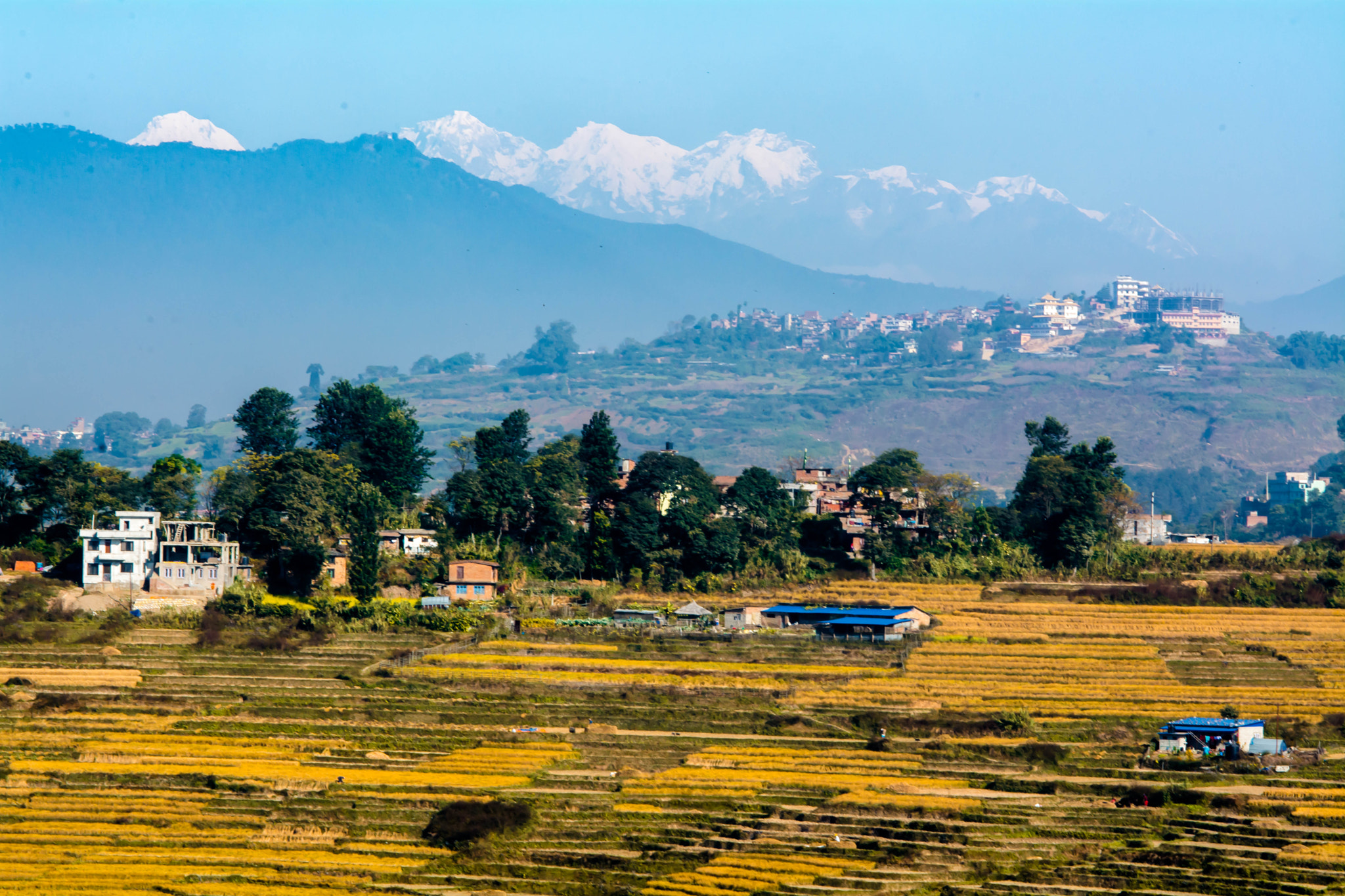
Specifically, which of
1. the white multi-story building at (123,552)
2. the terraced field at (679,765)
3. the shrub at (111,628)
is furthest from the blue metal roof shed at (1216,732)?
the white multi-story building at (123,552)

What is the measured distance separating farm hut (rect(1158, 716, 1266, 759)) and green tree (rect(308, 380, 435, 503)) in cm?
5198

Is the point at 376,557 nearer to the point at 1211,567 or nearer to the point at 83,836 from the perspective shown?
the point at 83,836

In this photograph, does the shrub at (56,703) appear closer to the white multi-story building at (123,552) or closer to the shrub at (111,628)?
the shrub at (111,628)

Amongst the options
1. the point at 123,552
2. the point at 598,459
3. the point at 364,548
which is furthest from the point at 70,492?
the point at 598,459

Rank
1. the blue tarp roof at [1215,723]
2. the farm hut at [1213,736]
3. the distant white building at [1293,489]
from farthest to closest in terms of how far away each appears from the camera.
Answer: the distant white building at [1293,489] → the blue tarp roof at [1215,723] → the farm hut at [1213,736]

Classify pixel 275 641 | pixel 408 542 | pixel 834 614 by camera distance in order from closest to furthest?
pixel 275 641
pixel 834 614
pixel 408 542

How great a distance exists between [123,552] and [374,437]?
2139 centimetres

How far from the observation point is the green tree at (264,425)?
95.4 m

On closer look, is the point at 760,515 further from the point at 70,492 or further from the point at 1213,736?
the point at 1213,736

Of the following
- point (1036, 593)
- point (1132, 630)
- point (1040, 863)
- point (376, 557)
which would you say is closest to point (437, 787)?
point (1040, 863)

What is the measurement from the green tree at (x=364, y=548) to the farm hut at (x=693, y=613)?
1364cm

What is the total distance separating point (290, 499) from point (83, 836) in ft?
113

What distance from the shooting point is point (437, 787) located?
45.1 meters

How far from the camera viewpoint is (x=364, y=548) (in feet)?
238
